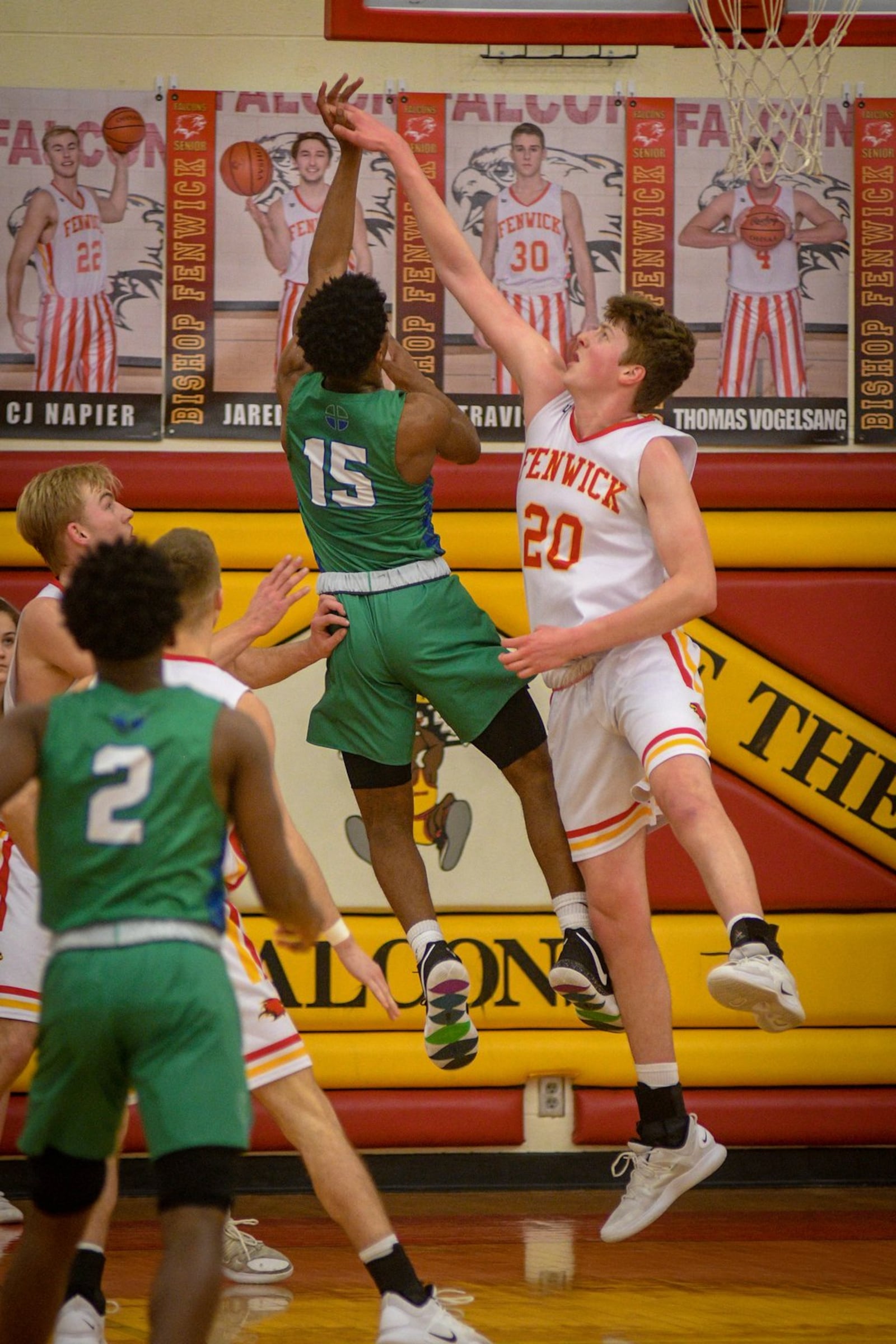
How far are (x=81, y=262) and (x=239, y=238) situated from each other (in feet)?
2.00

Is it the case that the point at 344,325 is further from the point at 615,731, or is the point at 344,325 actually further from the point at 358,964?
the point at 358,964

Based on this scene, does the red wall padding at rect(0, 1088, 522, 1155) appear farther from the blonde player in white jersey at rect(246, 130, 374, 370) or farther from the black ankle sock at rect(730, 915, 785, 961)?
the blonde player in white jersey at rect(246, 130, 374, 370)

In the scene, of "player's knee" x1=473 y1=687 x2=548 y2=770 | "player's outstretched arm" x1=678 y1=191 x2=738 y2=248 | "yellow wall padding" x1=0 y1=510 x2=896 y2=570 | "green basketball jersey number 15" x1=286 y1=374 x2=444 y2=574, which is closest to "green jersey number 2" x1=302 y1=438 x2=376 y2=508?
Result: "green basketball jersey number 15" x1=286 y1=374 x2=444 y2=574

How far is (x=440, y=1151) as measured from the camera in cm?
594

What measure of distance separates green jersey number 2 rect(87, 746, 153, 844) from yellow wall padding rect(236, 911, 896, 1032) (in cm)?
342

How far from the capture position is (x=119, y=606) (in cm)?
257

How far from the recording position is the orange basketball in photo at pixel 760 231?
6156mm

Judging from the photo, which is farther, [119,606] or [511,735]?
[511,735]

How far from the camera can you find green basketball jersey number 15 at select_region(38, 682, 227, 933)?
2.49 metres

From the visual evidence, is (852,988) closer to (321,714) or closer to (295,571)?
(321,714)

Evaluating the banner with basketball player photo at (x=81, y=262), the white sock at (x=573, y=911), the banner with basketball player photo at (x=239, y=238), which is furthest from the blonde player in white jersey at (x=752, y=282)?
the white sock at (x=573, y=911)

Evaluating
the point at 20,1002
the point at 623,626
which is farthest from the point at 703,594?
the point at 20,1002

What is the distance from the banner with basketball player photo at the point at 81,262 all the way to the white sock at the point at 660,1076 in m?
3.24

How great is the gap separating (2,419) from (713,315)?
2782mm
